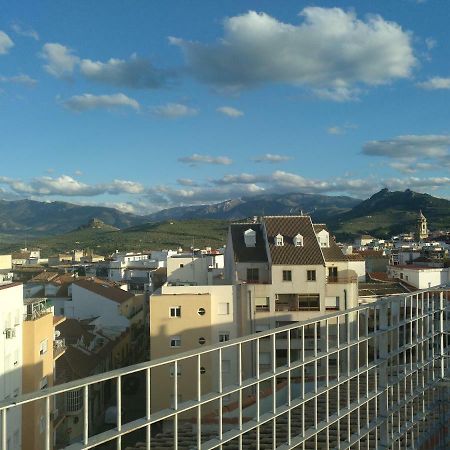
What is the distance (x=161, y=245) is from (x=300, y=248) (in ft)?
283

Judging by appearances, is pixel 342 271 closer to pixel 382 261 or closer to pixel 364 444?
pixel 364 444

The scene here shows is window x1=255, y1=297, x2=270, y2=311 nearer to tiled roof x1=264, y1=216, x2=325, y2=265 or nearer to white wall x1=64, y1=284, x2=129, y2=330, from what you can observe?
tiled roof x1=264, y1=216, x2=325, y2=265

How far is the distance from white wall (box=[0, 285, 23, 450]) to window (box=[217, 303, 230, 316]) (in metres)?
9.82

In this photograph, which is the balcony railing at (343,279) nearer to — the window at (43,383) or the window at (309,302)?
the window at (309,302)

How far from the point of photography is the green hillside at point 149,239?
4380 inches

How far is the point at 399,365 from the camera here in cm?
673

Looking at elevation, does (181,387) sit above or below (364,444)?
below

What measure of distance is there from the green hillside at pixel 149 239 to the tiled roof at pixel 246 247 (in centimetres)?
7491

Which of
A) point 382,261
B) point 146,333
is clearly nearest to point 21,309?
point 146,333

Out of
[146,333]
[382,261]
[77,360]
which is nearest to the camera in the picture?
[77,360]

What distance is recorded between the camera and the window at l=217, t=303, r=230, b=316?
2348cm

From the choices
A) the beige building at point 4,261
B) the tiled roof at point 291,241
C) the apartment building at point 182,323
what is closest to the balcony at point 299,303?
the tiled roof at point 291,241

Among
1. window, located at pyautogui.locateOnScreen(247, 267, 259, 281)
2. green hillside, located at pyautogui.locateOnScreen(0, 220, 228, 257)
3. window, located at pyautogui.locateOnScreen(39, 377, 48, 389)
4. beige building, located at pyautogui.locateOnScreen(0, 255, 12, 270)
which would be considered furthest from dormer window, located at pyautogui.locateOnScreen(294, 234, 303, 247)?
green hillside, located at pyautogui.locateOnScreen(0, 220, 228, 257)

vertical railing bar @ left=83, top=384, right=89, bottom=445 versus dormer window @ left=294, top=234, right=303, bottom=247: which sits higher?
dormer window @ left=294, top=234, right=303, bottom=247
